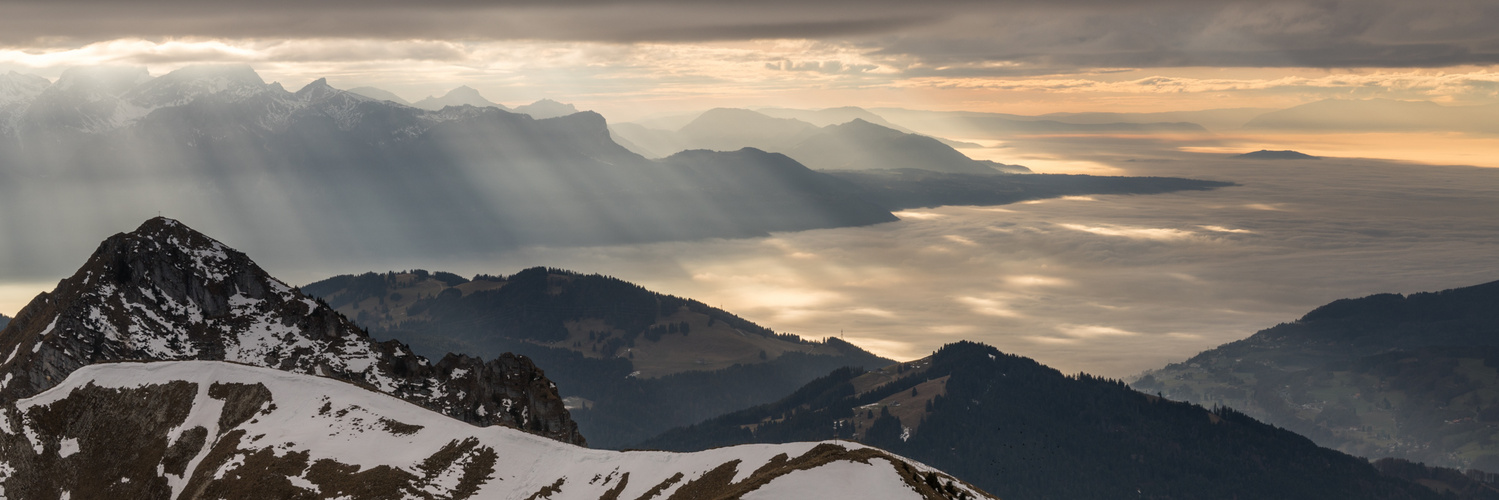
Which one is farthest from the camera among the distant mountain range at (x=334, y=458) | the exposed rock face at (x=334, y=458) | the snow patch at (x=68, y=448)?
the snow patch at (x=68, y=448)

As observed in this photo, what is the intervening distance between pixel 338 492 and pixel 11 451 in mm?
73539

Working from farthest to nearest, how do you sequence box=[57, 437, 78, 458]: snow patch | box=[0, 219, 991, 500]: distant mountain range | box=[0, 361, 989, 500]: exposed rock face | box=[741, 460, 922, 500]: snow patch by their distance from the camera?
box=[57, 437, 78, 458]: snow patch
box=[0, 219, 991, 500]: distant mountain range
box=[0, 361, 989, 500]: exposed rock face
box=[741, 460, 922, 500]: snow patch

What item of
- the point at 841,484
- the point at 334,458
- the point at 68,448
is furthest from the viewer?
the point at 68,448

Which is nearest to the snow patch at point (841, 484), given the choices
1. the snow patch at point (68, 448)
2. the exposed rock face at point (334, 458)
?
the exposed rock face at point (334, 458)

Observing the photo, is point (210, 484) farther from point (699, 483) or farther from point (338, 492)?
point (699, 483)

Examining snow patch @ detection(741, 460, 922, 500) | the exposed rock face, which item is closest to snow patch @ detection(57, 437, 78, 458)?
the exposed rock face

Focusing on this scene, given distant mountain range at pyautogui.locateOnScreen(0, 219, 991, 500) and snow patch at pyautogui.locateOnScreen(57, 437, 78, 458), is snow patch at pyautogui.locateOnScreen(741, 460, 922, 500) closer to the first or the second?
distant mountain range at pyautogui.locateOnScreen(0, 219, 991, 500)

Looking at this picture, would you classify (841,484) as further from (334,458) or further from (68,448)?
(68,448)

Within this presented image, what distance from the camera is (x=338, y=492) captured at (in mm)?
159875

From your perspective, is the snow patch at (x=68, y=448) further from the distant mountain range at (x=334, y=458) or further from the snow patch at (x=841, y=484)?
the snow patch at (x=841, y=484)

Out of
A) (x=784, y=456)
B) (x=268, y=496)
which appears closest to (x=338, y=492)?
(x=268, y=496)

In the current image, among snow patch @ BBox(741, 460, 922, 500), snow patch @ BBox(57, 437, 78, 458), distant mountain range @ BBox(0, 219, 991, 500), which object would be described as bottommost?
snow patch @ BBox(57, 437, 78, 458)

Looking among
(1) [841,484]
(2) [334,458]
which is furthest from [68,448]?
(1) [841,484]

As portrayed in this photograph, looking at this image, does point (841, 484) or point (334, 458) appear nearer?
point (841, 484)
